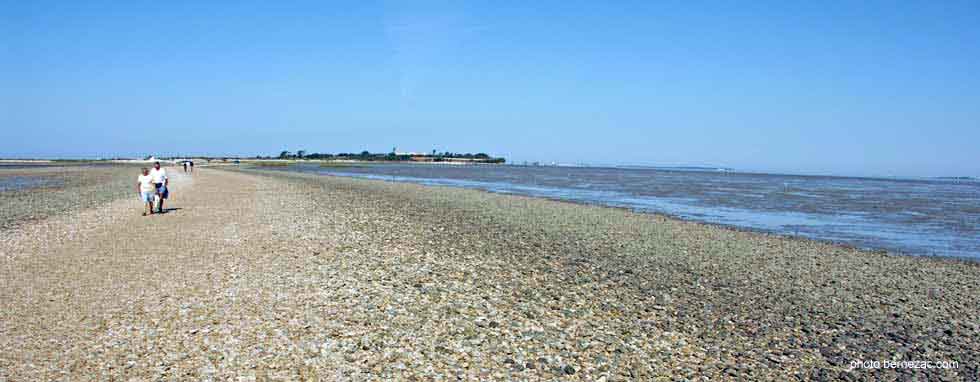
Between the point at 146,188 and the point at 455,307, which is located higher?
the point at 146,188

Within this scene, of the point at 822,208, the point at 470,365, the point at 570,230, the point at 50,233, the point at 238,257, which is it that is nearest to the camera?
the point at 470,365

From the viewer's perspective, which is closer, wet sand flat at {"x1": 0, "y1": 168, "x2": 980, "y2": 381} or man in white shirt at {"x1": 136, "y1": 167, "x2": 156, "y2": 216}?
wet sand flat at {"x1": 0, "y1": 168, "x2": 980, "y2": 381}

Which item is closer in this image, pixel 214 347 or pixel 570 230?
pixel 214 347

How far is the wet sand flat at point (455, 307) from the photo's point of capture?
7.71 meters

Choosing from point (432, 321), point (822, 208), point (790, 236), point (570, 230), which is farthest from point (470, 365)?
point (822, 208)

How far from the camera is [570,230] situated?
2166cm

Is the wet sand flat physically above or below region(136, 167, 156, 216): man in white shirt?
below

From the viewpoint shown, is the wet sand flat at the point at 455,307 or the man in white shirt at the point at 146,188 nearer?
the wet sand flat at the point at 455,307

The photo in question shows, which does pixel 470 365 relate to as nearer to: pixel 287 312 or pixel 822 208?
pixel 287 312

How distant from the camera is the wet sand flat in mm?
7707

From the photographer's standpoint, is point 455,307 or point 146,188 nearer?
point 455,307

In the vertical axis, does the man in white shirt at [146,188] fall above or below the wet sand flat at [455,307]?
above

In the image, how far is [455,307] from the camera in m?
10.1

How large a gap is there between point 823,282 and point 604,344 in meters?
7.60
